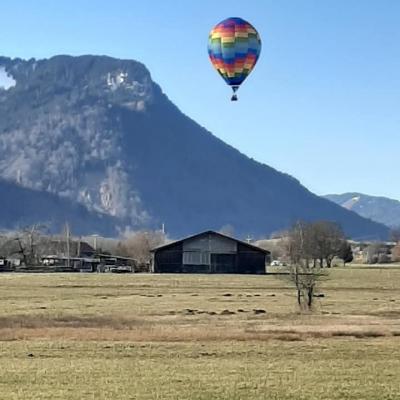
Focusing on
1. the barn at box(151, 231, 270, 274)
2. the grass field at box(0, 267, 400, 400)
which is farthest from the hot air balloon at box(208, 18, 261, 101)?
the barn at box(151, 231, 270, 274)

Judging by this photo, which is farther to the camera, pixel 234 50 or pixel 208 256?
pixel 208 256

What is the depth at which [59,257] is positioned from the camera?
17412cm

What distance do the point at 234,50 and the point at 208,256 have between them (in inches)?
3146

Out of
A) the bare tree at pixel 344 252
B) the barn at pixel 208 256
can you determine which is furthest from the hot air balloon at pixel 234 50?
the bare tree at pixel 344 252

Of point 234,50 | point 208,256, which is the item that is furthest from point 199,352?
point 208,256

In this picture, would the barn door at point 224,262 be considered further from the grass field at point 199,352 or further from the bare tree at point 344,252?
the grass field at point 199,352

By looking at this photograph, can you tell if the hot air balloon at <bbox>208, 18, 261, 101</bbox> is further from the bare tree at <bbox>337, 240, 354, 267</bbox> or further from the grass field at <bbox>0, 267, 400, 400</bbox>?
the bare tree at <bbox>337, 240, 354, 267</bbox>

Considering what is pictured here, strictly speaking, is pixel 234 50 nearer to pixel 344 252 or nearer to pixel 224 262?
pixel 224 262

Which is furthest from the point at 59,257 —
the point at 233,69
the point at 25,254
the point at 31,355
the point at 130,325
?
the point at 31,355

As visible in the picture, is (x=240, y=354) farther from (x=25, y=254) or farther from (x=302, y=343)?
(x=25, y=254)

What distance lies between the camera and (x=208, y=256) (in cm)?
13825

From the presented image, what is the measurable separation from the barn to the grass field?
85.9 m

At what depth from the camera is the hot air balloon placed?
60156mm

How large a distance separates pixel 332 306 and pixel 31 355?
92.6ft
